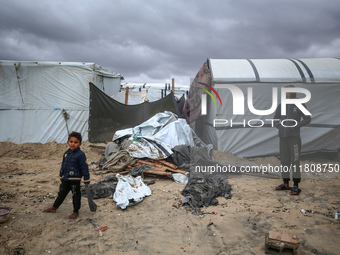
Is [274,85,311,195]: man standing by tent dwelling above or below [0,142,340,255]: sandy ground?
above

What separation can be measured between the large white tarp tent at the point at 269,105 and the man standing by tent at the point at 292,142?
8.87ft

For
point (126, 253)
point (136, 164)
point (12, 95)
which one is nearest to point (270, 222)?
point (126, 253)

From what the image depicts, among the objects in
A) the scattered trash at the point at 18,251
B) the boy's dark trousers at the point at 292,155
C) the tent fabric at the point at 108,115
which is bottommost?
→ the scattered trash at the point at 18,251

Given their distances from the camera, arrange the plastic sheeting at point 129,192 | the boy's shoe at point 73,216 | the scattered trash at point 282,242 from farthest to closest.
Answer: the plastic sheeting at point 129,192, the boy's shoe at point 73,216, the scattered trash at point 282,242

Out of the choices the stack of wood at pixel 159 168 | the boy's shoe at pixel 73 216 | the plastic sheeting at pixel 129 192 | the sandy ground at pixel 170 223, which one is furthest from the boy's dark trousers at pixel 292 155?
the boy's shoe at pixel 73 216

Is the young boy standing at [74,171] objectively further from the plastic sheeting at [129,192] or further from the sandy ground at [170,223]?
the plastic sheeting at [129,192]

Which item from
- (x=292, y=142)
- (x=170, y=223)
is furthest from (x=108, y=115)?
(x=292, y=142)

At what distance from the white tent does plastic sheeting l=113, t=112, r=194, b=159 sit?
9.97 feet

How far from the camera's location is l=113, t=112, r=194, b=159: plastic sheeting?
5.54 metres

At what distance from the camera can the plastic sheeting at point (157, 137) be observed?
5.54 m

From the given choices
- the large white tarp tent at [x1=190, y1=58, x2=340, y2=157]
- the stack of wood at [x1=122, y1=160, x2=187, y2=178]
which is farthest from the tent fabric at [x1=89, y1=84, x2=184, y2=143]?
the stack of wood at [x1=122, y1=160, x2=187, y2=178]

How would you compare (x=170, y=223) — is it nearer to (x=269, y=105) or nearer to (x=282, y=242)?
(x=282, y=242)

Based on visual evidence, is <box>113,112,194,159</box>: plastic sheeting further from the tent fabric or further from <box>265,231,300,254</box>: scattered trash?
<box>265,231,300,254</box>: scattered trash

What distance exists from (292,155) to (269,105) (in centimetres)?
324
